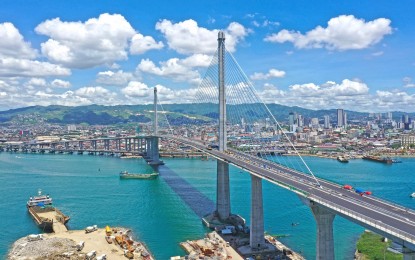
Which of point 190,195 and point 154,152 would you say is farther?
point 154,152

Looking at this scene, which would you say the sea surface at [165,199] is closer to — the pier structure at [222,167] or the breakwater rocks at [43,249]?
the breakwater rocks at [43,249]

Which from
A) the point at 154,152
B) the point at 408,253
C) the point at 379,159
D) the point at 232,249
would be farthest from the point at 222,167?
the point at 379,159

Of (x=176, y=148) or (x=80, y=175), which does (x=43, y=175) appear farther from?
(x=176, y=148)

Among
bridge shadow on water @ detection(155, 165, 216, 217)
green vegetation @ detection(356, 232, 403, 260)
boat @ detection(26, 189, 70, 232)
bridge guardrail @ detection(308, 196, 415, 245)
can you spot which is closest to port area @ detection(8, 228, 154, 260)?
boat @ detection(26, 189, 70, 232)

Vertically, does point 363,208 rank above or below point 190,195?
above

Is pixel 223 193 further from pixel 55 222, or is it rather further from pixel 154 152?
pixel 154 152

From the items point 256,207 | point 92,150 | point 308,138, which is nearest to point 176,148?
point 92,150
